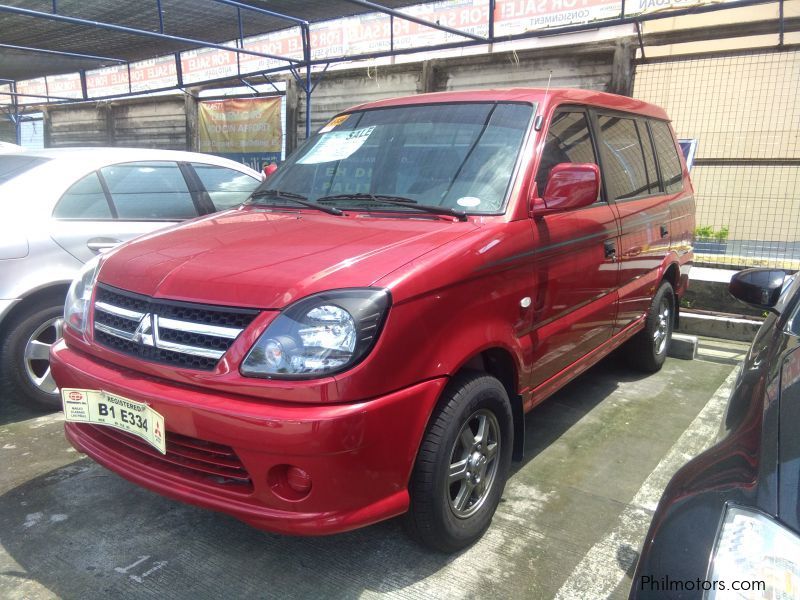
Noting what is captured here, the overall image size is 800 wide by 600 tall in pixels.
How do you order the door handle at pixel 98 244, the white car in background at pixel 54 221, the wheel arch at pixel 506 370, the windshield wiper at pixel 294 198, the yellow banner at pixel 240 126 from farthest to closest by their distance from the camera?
the yellow banner at pixel 240 126 < the door handle at pixel 98 244 < the white car in background at pixel 54 221 < the windshield wiper at pixel 294 198 < the wheel arch at pixel 506 370

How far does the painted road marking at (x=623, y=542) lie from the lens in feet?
7.82

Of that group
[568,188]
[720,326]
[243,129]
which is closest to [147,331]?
[568,188]

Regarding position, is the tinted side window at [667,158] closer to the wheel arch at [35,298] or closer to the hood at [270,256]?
the hood at [270,256]

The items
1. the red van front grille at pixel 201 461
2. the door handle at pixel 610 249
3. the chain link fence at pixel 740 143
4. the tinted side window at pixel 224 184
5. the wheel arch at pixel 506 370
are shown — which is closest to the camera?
the red van front grille at pixel 201 461

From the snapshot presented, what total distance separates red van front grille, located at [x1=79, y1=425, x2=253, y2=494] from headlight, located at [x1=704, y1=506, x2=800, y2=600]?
1422mm

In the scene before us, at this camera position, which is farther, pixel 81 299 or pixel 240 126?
pixel 240 126

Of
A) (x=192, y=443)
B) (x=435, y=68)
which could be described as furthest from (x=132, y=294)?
(x=435, y=68)

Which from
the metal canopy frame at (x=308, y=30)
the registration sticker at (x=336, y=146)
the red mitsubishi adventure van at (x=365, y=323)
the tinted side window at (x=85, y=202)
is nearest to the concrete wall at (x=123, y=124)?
the metal canopy frame at (x=308, y=30)

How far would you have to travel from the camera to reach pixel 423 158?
3098 mm

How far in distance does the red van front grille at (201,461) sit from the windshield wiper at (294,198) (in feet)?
4.13

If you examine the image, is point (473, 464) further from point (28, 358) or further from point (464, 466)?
point (28, 358)

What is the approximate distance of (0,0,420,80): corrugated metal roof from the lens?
7.76m

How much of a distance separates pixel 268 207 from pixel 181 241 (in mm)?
711

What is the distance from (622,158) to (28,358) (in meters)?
3.86
